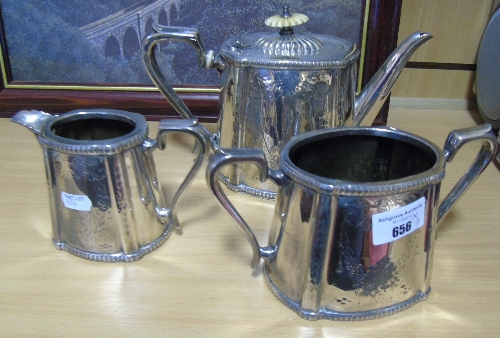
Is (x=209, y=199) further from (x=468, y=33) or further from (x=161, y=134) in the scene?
(x=468, y=33)

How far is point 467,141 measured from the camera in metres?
0.44

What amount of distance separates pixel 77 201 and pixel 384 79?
387 mm

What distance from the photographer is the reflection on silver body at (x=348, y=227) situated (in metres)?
0.39

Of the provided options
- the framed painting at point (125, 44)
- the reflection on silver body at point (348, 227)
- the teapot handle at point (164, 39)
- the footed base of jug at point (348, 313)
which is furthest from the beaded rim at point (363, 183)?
the framed painting at point (125, 44)

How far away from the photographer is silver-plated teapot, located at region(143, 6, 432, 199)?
561 mm

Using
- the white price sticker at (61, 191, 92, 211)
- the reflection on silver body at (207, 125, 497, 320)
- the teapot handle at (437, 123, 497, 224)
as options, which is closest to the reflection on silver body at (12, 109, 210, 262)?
the white price sticker at (61, 191, 92, 211)

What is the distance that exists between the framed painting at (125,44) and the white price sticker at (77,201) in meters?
0.35

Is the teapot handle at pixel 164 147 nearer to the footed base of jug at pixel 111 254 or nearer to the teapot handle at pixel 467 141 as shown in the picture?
the footed base of jug at pixel 111 254

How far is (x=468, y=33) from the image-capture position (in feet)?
2.79

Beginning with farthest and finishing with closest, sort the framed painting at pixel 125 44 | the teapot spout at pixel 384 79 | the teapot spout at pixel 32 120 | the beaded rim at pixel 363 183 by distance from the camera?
the framed painting at pixel 125 44
the teapot spout at pixel 384 79
the teapot spout at pixel 32 120
the beaded rim at pixel 363 183

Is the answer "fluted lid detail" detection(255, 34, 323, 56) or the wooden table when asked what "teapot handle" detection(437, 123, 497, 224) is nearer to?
the wooden table

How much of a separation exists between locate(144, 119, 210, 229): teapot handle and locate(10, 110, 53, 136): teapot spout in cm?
11

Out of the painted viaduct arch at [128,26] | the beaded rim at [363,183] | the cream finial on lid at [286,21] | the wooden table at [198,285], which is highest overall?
the cream finial on lid at [286,21]

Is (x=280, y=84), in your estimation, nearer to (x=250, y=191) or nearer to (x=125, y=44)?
(x=250, y=191)
